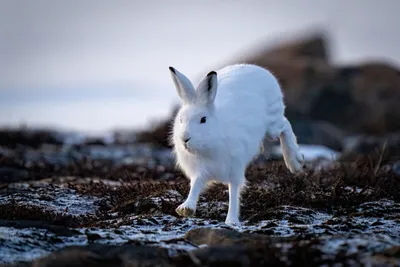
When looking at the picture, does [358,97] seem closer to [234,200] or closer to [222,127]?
[234,200]

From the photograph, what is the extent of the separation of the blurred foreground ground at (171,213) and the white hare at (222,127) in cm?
42

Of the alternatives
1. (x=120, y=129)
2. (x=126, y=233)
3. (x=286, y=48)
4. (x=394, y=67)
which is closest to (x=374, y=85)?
(x=394, y=67)

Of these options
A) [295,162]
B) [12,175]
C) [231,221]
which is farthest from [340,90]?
[231,221]

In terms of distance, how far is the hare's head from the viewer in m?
6.34

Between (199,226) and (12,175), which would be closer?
(199,226)

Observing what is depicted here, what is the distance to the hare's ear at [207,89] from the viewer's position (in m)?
6.46

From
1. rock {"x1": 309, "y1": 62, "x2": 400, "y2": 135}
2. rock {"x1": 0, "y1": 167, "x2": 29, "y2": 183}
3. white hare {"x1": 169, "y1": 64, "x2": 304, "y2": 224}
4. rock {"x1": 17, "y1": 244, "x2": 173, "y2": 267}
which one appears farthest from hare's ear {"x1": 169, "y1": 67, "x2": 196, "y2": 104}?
rock {"x1": 309, "y1": 62, "x2": 400, "y2": 135}

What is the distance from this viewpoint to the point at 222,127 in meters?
6.64

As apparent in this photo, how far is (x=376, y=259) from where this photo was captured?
4.45m

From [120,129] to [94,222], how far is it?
43.5ft

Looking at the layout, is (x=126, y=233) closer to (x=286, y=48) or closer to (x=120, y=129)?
(x=120, y=129)

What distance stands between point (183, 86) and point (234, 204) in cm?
121

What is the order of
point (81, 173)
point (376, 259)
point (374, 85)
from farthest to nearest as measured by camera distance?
point (374, 85), point (81, 173), point (376, 259)

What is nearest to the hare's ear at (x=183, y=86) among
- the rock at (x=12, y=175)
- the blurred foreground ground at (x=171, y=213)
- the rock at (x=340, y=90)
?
the blurred foreground ground at (x=171, y=213)
